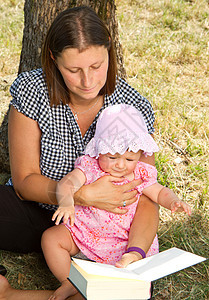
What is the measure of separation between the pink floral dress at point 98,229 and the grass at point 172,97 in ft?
1.35

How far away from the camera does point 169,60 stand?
4945 mm

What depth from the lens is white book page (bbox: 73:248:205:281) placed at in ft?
6.01

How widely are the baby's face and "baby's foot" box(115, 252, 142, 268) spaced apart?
0.42 meters

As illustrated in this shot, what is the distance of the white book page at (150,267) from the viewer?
72.1 inches

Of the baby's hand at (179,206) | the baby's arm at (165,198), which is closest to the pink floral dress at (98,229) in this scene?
the baby's arm at (165,198)

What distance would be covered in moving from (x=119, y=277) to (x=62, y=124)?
953 millimetres

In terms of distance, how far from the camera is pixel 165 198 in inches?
92.1

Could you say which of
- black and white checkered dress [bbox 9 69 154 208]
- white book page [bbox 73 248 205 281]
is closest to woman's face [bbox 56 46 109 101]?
black and white checkered dress [bbox 9 69 154 208]

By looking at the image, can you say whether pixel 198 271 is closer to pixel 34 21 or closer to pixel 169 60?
pixel 34 21

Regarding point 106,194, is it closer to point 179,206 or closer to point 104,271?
point 179,206

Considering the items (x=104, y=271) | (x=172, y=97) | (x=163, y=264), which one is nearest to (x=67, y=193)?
(x=104, y=271)

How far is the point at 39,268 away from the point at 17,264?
0.14 m

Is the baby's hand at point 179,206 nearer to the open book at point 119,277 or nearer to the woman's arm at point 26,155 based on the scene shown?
the open book at point 119,277

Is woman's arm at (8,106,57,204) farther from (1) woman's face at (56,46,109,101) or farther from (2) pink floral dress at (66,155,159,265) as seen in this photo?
(1) woman's face at (56,46,109,101)
